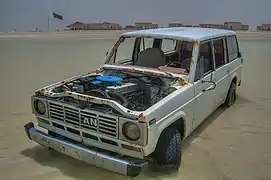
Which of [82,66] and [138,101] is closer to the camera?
[138,101]

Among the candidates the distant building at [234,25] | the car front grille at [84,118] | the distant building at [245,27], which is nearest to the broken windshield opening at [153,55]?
the car front grille at [84,118]

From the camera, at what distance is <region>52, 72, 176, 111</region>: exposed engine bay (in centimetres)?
402

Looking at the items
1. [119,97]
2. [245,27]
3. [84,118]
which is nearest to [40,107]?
[84,118]

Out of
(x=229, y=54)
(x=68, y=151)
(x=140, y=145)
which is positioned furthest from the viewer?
(x=229, y=54)

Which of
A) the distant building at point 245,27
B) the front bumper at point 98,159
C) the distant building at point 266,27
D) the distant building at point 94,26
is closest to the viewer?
the front bumper at point 98,159

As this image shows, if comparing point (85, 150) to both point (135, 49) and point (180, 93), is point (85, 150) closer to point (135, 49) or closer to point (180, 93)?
point (180, 93)

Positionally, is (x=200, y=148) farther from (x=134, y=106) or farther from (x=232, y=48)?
(x=232, y=48)

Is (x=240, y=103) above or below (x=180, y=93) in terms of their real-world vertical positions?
below

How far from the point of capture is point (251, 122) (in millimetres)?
5902

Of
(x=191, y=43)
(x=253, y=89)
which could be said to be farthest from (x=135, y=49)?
(x=253, y=89)

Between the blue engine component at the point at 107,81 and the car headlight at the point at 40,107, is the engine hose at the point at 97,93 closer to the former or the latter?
the blue engine component at the point at 107,81

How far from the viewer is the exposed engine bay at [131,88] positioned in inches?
158

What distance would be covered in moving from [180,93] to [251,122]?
2.60 m

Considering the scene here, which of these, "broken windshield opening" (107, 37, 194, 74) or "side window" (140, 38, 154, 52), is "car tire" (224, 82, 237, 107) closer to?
"broken windshield opening" (107, 37, 194, 74)
